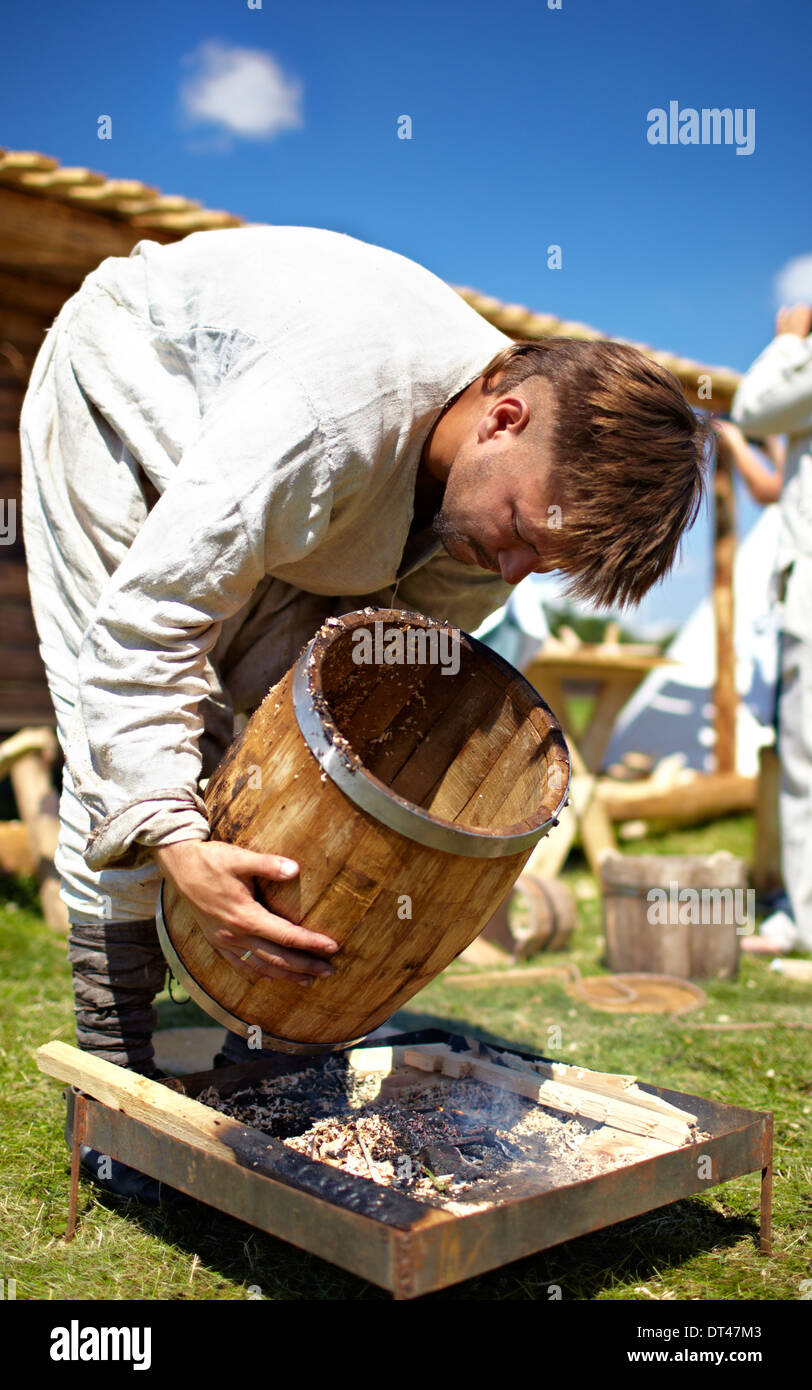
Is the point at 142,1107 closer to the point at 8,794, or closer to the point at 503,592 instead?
the point at 503,592

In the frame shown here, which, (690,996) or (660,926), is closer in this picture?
(690,996)

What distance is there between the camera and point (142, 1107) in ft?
6.16

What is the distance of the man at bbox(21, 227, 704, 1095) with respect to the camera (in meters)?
1.71

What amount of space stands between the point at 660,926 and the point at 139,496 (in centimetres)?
288

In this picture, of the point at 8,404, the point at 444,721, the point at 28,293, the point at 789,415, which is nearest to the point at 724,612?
the point at 789,415

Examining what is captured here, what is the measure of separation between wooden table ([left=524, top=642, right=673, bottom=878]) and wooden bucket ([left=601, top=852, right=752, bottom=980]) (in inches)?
56.4

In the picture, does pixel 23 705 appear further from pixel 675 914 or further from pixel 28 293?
pixel 675 914

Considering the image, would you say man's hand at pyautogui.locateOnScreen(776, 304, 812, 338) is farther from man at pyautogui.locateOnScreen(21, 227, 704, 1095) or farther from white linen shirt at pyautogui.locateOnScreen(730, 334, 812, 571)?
man at pyautogui.locateOnScreen(21, 227, 704, 1095)

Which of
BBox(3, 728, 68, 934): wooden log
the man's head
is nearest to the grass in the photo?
BBox(3, 728, 68, 934): wooden log

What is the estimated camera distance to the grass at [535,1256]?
6.14 feet

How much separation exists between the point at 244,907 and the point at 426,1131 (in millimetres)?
779

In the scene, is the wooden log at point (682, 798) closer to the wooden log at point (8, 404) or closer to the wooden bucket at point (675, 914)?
the wooden bucket at point (675, 914)

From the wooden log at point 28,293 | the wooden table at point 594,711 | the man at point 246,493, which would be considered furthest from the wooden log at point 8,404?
the man at point 246,493

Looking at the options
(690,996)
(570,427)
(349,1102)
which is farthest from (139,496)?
(690,996)
